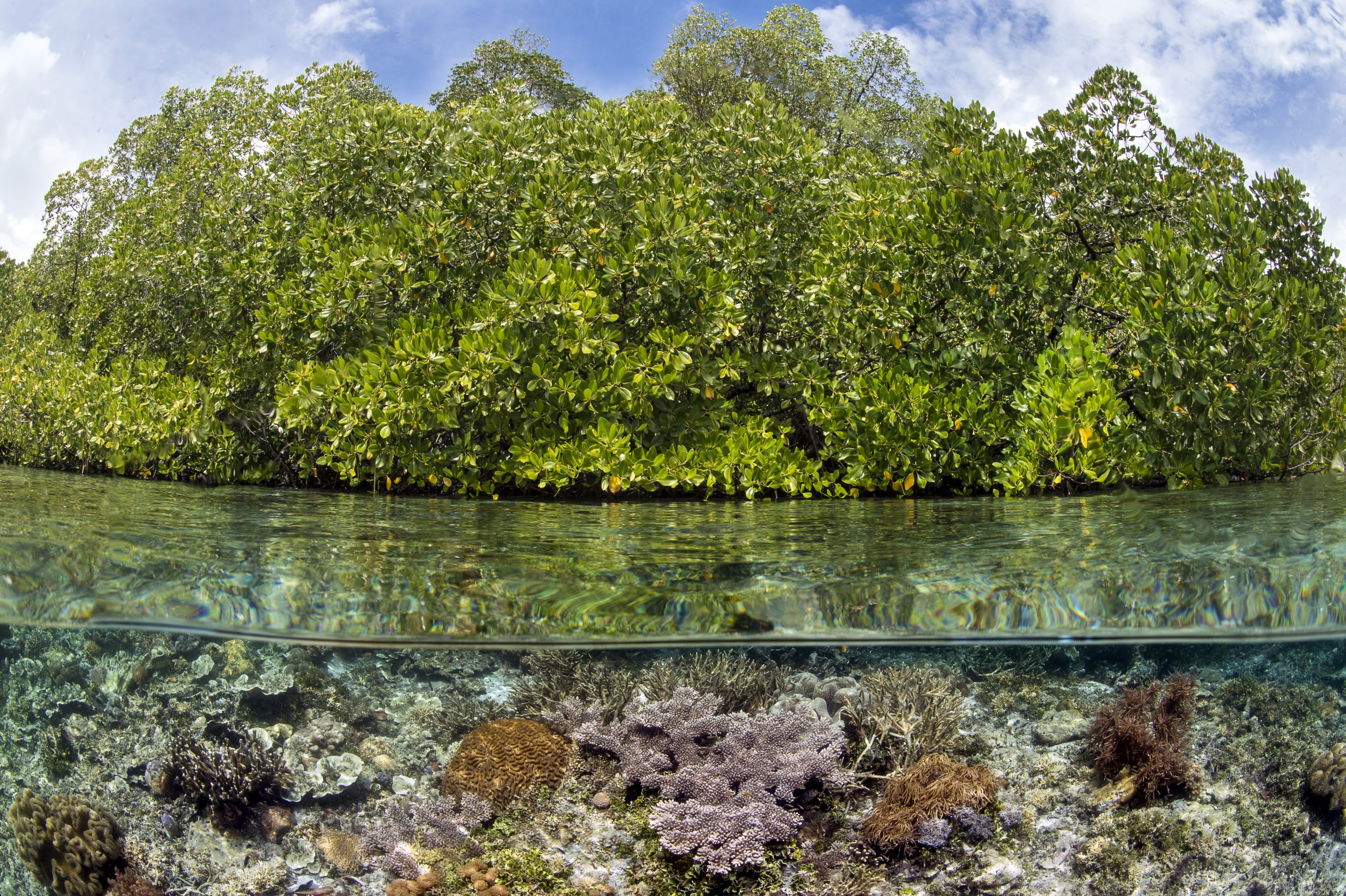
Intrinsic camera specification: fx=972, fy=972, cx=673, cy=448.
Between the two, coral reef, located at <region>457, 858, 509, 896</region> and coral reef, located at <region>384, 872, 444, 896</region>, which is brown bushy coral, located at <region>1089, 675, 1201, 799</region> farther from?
coral reef, located at <region>384, 872, 444, 896</region>

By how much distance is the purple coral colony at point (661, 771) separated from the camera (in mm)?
4738

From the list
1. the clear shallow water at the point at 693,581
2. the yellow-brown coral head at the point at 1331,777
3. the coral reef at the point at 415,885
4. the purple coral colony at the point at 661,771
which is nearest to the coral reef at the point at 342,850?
the purple coral colony at the point at 661,771

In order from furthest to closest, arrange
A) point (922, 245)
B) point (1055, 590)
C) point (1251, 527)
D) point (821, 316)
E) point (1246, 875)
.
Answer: point (821, 316), point (922, 245), point (1251, 527), point (1246, 875), point (1055, 590)

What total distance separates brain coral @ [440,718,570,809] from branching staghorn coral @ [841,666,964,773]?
1607 mm

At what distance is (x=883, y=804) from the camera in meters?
4.88

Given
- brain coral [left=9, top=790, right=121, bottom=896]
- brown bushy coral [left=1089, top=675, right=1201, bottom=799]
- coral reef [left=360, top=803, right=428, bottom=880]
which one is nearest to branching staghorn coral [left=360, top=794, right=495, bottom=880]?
coral reef [left=360, top=803, right=428, bottom=880]

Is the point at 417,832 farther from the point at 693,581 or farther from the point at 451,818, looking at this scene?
the point at 693,581

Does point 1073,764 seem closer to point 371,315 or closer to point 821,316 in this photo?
point 821,316

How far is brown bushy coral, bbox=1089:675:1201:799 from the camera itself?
5.15m

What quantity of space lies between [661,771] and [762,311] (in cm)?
547

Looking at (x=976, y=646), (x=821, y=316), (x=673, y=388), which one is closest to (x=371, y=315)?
(x=673, y=388)

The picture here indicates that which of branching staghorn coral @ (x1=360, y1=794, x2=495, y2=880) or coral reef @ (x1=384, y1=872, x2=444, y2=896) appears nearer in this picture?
coral reef @ (x1=384, y1=872, x2=444, y2=896)

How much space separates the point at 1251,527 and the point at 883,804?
3.06 m

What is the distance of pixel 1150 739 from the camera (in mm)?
5195
